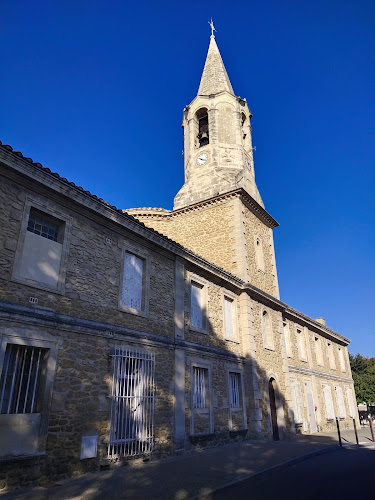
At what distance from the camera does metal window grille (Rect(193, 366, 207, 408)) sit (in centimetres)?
1056

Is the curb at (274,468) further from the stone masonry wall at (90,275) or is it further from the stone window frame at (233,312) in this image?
the stone window frame at (233,312)

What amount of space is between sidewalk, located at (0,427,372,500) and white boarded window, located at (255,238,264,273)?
8.25 m

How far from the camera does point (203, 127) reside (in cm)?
2011

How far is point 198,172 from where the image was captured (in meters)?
18.4

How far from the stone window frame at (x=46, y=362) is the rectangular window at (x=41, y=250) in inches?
38.2

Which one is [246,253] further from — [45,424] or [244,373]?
[45,424]

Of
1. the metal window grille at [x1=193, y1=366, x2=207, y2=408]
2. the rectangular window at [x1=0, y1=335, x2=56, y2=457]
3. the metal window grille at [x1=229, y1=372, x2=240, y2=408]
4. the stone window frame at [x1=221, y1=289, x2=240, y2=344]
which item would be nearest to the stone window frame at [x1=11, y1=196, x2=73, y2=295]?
the rectangular window at [x1=0, y1=335, x2=56, y2=457]

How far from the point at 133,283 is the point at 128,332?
4.45ft

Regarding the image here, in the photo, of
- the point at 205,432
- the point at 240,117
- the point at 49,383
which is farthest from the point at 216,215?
the point at 49,383

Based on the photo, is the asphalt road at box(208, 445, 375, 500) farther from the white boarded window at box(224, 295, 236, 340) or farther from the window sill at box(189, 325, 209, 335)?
the white boarded window at box(224, 295, 236, 340)

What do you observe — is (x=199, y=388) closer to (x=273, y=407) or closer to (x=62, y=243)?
(x=273, y=407)

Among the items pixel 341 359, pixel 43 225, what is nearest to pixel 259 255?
pixel 43 225

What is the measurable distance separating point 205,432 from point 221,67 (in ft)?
66.0

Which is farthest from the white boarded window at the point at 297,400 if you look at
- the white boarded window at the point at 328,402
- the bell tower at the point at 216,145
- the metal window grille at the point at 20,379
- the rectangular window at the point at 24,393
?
the metal window grille at the point at 20,379
